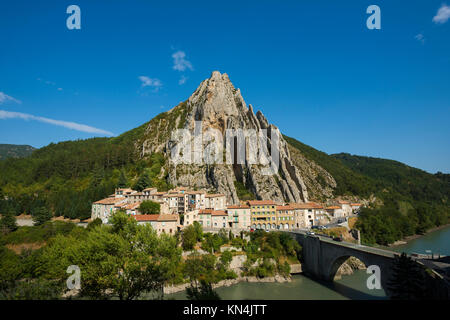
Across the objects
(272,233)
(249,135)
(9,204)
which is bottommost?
(272,233)

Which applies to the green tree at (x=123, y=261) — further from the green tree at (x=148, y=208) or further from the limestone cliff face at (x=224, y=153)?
the limestone cliff face at (x=224, y=153)

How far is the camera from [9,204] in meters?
47.8

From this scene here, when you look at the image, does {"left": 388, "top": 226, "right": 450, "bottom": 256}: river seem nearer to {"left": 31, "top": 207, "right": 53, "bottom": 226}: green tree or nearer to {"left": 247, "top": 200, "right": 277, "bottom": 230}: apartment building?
{"left": 247, "top": 200, "right": 277, "bottom": 230}: apartment building

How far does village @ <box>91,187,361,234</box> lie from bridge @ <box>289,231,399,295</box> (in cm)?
650

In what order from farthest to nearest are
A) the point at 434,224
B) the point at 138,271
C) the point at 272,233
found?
the point at 434,224 < the point at 272,233 < the point at 138,271

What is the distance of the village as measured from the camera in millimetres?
40125

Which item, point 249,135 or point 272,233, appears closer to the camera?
point 272,233

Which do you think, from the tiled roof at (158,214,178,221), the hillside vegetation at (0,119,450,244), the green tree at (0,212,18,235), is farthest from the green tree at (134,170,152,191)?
the green tree at (0,212,18,235)

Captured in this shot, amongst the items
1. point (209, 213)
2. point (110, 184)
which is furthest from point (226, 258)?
point (110, 184)

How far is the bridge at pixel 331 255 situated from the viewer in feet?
74.8
